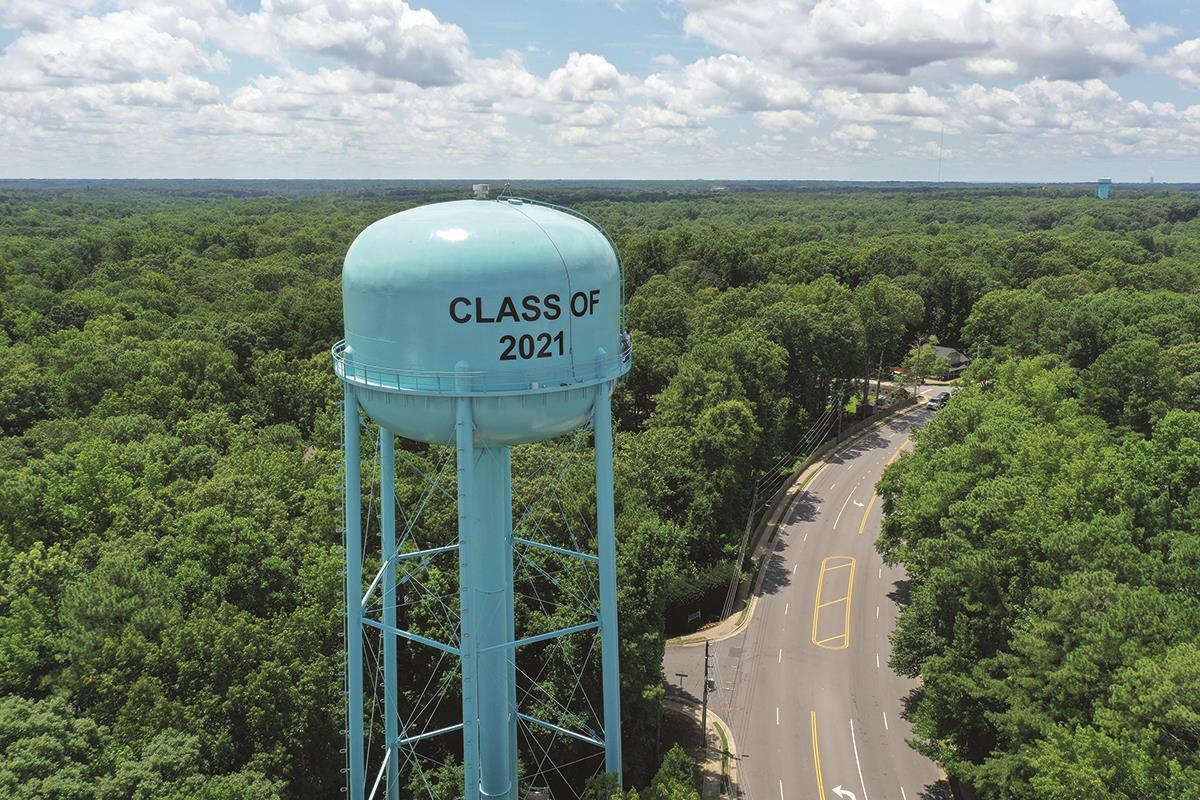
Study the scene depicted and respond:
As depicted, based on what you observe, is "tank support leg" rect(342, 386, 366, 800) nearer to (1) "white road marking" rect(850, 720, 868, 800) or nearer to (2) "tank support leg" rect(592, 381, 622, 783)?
(2) "tank support leg" rect(592, 381, 622, 783)

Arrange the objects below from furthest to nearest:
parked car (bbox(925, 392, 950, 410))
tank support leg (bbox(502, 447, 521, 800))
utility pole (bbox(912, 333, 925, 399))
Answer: utility pole (bbox(912, 333, 925, 399)) < parked car (bbox(925, 392, 950, 410)) < tank support leg (bbox(502, 447, 521, 800))

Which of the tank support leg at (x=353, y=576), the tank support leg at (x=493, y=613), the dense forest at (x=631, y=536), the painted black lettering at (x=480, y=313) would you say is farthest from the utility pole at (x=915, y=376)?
the tank support leg at (x=353, y=576)

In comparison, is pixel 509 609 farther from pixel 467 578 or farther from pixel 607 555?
pixel 467 578

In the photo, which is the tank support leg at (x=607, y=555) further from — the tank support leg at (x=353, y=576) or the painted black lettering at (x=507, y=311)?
the tank support leg at (x=353, y=576)

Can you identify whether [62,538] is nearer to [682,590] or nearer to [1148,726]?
[682,590]

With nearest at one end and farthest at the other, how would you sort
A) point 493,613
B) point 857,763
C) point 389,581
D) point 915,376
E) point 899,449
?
1. point 493,613
2. point 389,581
3. point 857,763
4. point 899,449
5. point 915,376

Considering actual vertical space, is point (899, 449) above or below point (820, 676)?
above

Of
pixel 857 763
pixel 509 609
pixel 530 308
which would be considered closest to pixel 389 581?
pixel 509 609

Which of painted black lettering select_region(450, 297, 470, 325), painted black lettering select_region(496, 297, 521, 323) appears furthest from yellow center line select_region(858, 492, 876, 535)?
painted black lettering select_region(450, 297, 470, 325)
